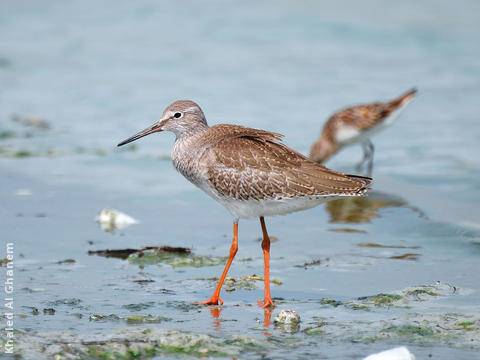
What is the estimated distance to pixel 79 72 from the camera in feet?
56.6

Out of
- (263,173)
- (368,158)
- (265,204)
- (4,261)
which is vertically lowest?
(4,261)

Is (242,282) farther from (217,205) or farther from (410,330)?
(217,205)

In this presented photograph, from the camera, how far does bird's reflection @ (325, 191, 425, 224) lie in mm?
9766

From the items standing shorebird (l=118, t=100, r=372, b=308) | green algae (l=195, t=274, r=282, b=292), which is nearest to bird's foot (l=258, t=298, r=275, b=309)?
standing shorebird (l=118, t=100, r=372, b=308)

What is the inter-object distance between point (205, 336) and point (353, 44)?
1440 cm

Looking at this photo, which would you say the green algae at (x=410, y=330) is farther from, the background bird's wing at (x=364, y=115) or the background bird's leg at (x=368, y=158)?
the background bird's wing at (x=364, y=115)

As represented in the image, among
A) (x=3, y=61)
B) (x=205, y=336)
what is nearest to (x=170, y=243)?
(x=205, y=336)

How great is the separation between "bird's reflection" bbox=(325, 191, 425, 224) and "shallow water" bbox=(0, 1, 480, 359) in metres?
0.04

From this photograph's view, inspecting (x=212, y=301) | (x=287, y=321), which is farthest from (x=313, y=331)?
(x=212, y=301)

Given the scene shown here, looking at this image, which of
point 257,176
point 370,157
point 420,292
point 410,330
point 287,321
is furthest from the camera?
point 370,157

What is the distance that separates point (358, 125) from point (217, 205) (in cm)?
401

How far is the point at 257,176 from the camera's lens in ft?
23.6

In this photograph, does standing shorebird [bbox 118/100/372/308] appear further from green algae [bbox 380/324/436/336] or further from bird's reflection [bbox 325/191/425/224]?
bird's reflection [bbox 325/191/425/224]

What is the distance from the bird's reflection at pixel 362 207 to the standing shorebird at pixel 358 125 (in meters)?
2.47
